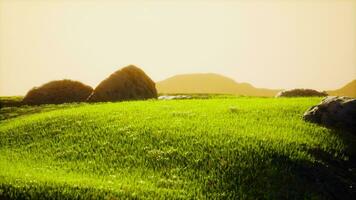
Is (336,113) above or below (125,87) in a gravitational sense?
below

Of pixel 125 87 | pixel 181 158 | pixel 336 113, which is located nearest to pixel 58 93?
pixel 125 87

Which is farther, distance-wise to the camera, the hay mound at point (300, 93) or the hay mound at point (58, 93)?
the hay mound at point (58, 93)

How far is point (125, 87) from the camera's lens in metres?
58.4

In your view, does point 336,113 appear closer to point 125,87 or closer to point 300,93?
point 300,93

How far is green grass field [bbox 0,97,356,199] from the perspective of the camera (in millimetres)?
19859

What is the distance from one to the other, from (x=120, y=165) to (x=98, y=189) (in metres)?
3.98

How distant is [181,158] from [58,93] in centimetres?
4132

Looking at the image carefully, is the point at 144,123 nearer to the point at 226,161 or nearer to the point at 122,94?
the point at 226,161

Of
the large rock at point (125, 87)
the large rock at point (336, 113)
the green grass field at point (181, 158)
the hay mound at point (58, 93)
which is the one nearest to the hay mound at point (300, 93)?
the large rock at point (125, 87)

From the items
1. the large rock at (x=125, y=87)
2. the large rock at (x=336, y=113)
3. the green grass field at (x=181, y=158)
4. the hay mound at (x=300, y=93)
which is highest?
the large rock at (x=125, y=87)

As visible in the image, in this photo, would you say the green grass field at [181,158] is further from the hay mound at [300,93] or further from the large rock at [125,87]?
the hay mound at [300,93]

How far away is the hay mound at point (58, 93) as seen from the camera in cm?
6088

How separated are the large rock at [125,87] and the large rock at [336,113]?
99.6 ft

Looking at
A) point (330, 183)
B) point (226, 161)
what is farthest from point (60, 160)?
point (330, 183)
